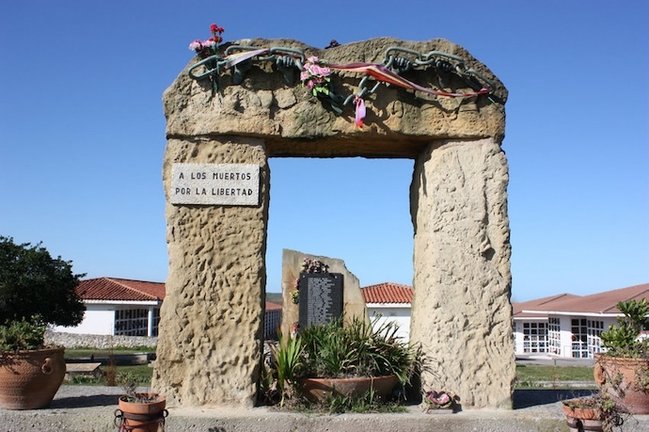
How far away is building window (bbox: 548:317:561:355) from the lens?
29.6m

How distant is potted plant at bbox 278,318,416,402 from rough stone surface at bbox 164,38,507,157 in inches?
67.1

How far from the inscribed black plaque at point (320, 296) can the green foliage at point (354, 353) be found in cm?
536

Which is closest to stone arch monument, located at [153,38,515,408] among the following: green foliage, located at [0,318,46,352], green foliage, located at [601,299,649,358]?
green foliage, located at [0,318,46,352]

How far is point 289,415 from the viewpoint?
15.6 ft

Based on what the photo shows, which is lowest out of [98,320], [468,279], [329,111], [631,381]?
[98,320]

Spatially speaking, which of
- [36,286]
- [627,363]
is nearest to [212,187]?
[627,363]

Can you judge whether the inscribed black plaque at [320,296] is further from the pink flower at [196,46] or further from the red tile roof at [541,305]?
the red tile roof at [541,305]

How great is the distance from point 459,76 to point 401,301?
22.7 metres

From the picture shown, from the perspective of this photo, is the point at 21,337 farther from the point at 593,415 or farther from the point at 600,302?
the point at 600,302

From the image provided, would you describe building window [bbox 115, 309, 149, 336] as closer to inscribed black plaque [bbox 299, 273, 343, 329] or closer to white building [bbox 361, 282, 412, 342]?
white building [bbox 361, 282, 412, 342]

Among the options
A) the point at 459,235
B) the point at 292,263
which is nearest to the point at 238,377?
the point at 459,235

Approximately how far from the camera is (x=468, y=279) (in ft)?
17.4

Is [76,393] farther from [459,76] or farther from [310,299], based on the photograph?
[310,299]

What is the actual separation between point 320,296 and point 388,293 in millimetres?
18267
